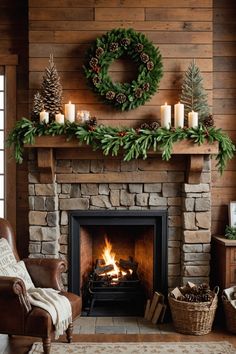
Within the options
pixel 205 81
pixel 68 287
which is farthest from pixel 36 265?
pixel 205 81

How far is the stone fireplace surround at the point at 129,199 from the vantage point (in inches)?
190

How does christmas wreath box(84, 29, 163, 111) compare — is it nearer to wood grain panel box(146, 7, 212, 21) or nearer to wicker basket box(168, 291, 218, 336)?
wood grain panel box(146, 7, 212, 21)

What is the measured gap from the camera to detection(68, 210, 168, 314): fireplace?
16.2 ft

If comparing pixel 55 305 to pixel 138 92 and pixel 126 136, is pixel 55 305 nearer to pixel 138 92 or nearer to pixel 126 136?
pixel 126 136

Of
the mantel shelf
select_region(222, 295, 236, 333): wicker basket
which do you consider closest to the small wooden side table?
select_region(222, 295, 236, 333): wicker basket

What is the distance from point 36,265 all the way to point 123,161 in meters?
1.25

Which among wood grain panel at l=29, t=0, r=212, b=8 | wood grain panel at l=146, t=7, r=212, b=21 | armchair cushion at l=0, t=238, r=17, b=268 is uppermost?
wood grain panel at l=29, t=0, r=212, b=8

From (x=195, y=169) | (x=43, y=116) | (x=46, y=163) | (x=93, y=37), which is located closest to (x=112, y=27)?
(x=93, y=37)

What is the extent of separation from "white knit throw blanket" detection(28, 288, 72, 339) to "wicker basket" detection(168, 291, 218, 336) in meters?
1.03

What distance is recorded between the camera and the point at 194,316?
444 centimetres

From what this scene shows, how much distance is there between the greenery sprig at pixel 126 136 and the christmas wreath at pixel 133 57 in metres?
0.30

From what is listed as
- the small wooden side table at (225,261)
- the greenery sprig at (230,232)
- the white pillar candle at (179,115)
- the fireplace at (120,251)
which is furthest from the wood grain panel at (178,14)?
the small wooden side table at (225,261)

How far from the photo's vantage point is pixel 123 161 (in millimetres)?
4848

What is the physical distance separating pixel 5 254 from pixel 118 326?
4.14 feet
